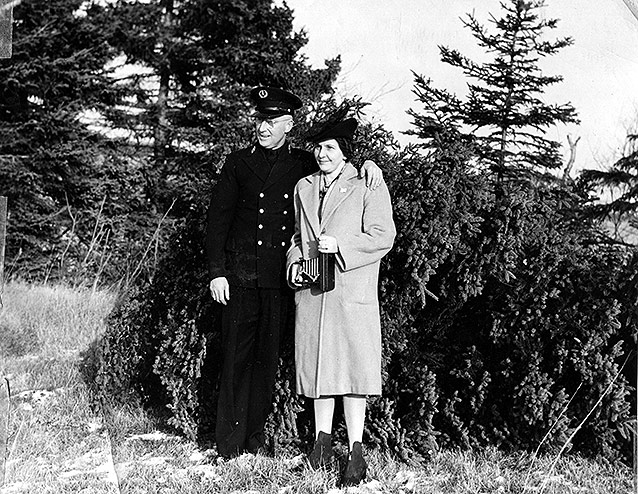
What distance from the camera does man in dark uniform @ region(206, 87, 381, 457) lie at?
4746mm

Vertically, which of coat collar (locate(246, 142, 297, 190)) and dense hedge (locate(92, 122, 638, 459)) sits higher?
coat collar (locate(246, 142, 297, 190))

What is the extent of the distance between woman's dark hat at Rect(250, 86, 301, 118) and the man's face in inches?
1.7

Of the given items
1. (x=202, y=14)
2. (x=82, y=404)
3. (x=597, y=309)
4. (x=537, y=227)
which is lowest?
(x=82, y=404)

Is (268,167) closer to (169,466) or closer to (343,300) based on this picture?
(343,300)

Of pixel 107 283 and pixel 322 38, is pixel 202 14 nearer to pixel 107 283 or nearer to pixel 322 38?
pixel 322 38

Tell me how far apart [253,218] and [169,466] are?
1.66 meters

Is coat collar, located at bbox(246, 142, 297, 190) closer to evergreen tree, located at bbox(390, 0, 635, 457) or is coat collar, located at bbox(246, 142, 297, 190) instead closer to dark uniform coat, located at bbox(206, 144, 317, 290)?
dark uniform coat, located at bbox(206, 144, 317, 290)

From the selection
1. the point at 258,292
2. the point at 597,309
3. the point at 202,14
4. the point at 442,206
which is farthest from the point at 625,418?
the point at 202,14

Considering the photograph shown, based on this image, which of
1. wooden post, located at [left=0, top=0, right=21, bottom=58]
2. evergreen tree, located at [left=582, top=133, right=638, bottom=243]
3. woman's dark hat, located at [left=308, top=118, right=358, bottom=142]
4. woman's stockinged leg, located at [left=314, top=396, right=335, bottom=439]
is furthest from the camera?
evergreen tree, located at [left=582, top=133, right=638, bottom=243]

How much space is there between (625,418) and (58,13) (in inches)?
472

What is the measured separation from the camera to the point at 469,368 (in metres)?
4.96

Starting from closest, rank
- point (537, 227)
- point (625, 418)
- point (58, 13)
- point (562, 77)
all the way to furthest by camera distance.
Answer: point (625, 418)
point (537, 227)
point (562, 77)
point (58, 13)

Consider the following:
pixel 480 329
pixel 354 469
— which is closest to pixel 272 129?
pixel 480 329

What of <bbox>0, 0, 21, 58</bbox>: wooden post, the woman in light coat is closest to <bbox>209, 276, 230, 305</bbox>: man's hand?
the woman in light coat
